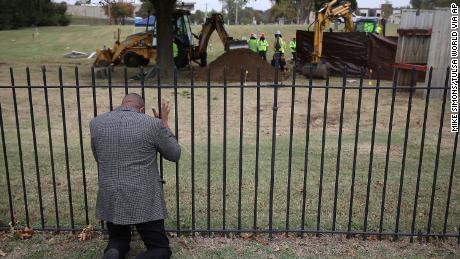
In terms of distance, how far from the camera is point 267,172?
6.59m

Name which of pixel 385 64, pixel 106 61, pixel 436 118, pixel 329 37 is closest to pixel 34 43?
pixel 106 61

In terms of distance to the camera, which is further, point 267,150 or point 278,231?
point 267,150

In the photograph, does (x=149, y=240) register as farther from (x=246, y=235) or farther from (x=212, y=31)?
(x=212, y=31)

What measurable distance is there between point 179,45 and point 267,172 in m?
14.7

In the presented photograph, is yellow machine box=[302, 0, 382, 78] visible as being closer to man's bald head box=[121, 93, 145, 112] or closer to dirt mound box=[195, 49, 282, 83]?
dirt mound box=[195, 49, 282, 83]

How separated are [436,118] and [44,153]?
895 centimetres

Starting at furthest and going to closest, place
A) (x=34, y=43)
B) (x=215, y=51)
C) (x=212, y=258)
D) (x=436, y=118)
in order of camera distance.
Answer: (x=34, y=43), (x=215, y=51), (x=436, y=118), (x=212, y=258)

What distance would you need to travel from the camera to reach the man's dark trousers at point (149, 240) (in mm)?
3683

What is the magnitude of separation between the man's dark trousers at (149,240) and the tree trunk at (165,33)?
1417cm

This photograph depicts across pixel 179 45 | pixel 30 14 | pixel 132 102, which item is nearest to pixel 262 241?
pixel 132 102

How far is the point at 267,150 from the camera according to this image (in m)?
7.91

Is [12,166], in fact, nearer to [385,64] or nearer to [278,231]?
[278,231]

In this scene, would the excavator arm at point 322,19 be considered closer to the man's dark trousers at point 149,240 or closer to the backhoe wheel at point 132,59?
the backhoe wheel at point 132,59

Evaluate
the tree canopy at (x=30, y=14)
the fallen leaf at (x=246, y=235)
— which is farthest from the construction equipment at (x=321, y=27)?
the tree canopy at (x=30, y=14)
